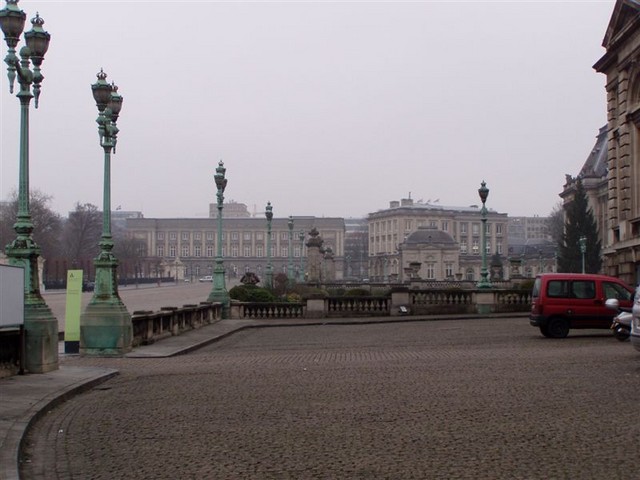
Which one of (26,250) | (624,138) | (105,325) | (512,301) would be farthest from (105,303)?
(512,301)

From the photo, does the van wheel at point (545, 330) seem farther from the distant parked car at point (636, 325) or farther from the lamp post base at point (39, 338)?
the lamp post base at point (39, 338)

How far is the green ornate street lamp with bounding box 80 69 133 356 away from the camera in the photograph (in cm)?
2105

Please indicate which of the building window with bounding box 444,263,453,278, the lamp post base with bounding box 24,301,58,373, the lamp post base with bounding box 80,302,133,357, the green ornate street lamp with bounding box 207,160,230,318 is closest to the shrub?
the green ornate street lamp with bounding box 207,160,230,318

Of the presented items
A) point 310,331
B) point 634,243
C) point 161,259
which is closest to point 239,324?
point 310,331

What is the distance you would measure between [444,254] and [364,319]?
327 ft

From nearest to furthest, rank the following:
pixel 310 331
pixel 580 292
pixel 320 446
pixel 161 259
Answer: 1. pixel 320 446
2. pixel 580 292
3. pixel 310 331
4. pixel 161 259

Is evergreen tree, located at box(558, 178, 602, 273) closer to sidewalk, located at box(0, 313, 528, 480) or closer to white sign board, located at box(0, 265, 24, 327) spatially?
sidewalk, located at box(0, 313, 528, 480)

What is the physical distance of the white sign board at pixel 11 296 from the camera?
14.5m

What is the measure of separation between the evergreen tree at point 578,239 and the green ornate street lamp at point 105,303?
6713 centimetres

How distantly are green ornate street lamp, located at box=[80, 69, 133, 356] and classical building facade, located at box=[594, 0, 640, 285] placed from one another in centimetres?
2076

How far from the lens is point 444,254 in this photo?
139 metres

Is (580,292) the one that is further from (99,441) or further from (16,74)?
(99,441)

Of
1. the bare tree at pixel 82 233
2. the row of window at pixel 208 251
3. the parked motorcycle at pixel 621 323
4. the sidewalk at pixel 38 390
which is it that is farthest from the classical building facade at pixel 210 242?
the parked motorcycle at pixel 621 323

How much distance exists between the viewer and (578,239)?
84.9 m
